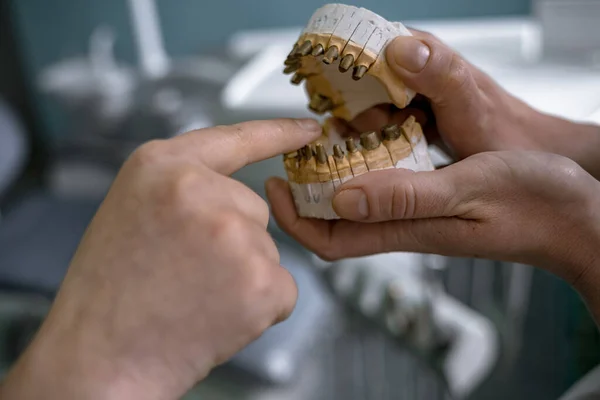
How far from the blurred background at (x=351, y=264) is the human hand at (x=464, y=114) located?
227 mm

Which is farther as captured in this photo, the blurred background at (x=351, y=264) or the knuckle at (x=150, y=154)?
the blurred background at (x=351, y=264)

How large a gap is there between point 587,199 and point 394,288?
0.52 m

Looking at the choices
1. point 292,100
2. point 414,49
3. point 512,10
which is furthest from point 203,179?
point 512,10

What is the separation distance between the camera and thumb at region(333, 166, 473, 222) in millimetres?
489

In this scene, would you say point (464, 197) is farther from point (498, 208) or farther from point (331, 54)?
point (331, 54)

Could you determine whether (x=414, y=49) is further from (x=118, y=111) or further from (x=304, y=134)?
(x=118, y=111)

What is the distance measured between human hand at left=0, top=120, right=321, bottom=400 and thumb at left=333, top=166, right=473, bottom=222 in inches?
4.0

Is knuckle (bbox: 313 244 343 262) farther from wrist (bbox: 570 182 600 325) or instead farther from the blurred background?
the blurred background

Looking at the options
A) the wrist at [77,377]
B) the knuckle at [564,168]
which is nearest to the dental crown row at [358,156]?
the knuckle at [564,168]

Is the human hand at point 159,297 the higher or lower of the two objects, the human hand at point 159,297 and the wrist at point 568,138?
the higher

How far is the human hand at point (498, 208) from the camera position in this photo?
19.5 inches

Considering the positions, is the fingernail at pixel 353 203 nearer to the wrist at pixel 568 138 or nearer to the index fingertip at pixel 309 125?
the index fingertip at pixel 309 125

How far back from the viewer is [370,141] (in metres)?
0.53

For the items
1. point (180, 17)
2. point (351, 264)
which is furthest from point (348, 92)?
point (180, 17)
